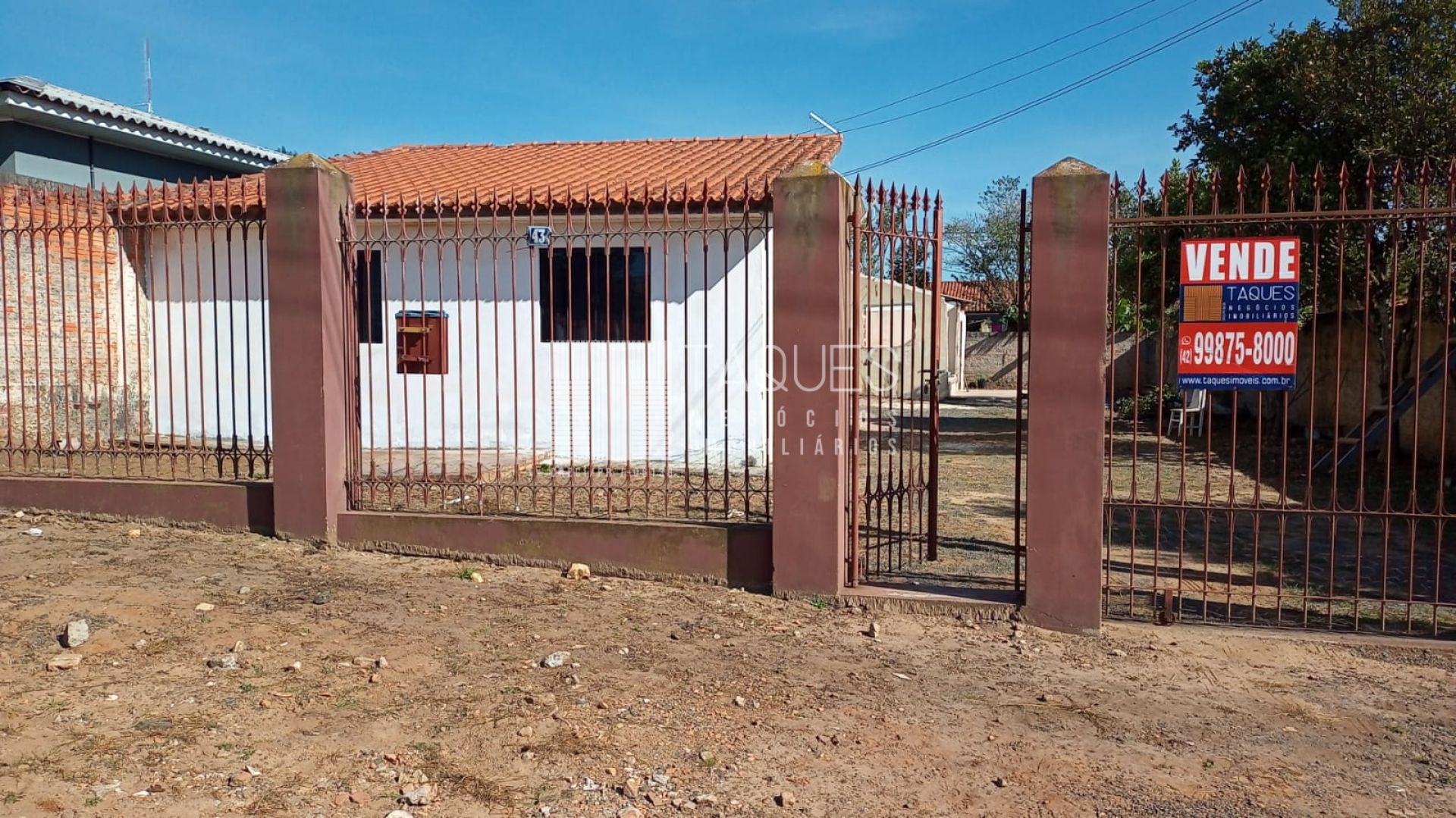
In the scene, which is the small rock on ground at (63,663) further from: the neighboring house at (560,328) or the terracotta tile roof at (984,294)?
the terracotta tile roof at (984,294)

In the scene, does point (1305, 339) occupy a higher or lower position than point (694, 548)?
higher

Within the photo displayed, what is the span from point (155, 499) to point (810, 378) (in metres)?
4.76

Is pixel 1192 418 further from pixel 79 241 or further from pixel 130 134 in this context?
pixel 130 134

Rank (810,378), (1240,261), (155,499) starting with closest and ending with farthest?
1. (1240,261)
2. (810,378)
3. (155,499)

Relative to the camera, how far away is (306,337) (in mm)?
6320

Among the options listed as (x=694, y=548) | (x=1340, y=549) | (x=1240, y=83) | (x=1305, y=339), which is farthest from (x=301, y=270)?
(x=1305, y=339)

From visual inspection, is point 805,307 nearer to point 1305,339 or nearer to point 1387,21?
point 1387,21

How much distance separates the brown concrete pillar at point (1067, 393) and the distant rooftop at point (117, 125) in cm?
1136

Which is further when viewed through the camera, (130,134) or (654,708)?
(130,134)

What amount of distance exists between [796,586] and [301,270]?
3762 millimetres

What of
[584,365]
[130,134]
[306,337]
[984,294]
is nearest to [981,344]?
[984,294]

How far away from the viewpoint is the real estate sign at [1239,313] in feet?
16.1

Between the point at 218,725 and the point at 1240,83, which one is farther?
the point at 1240,83

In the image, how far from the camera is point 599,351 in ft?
35.1
